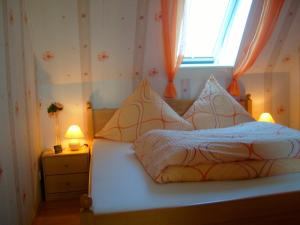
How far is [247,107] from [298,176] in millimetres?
1889

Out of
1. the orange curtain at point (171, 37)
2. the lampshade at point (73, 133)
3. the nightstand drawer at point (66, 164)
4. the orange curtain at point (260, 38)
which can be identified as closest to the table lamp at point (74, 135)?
the lampshade at point (73, 133)

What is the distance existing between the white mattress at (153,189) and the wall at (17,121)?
0.58 metres

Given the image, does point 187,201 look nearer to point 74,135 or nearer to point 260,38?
point 74,135

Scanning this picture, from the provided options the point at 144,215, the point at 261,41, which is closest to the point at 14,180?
the point at 144,215

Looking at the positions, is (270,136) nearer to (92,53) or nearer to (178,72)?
(178,72)

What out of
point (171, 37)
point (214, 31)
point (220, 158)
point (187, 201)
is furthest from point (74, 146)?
point (214, 31)

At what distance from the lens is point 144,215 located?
4.68 ft

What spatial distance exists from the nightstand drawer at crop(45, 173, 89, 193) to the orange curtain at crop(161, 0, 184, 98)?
1.27 m

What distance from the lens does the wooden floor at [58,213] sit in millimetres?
2674

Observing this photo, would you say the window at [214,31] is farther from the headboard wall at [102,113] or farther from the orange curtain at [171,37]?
the headboard wall at [102,113]

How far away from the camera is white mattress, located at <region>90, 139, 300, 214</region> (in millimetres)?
1520

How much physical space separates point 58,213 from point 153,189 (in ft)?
4.87

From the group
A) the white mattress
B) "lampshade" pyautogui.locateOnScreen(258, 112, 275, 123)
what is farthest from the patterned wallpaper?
the white mattress

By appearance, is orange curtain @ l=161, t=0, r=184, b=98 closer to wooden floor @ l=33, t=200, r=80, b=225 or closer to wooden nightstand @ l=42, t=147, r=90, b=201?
wooden nightstand @ l=42, t=147, r=90, b=201
